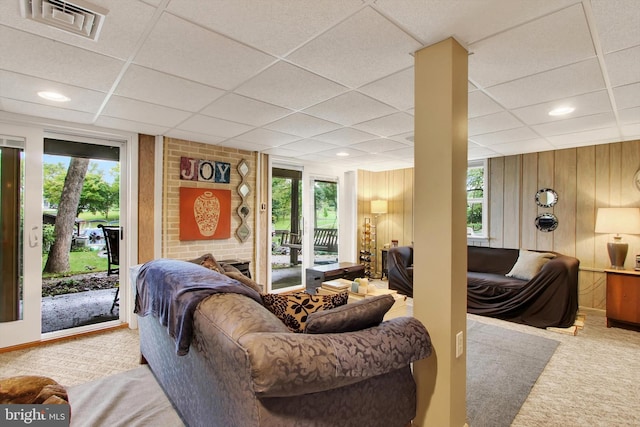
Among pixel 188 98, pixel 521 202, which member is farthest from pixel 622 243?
pixel 188 98

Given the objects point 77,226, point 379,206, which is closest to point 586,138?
point 379,206

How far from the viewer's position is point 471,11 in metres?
1.46

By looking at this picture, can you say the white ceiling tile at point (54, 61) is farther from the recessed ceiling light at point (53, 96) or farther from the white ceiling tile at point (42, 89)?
the recessed ceiling light at point (53, 96)

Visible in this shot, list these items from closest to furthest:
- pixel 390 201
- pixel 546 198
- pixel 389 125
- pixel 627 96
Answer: pixel 627 96 < pixel 389 125 < pixel 546 198 < pixel 390 201

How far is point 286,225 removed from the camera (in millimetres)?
5879

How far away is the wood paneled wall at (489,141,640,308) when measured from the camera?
13.3 ft

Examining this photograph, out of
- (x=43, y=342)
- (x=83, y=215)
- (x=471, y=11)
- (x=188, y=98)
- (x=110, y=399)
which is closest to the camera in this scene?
(x=471, y=11)

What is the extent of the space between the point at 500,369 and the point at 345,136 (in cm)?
283

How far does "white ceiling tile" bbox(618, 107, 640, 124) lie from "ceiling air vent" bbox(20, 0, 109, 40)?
13.1ft

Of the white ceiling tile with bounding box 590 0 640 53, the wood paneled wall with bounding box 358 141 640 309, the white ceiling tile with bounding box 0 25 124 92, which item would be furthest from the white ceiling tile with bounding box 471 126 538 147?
the white ceiling tile with bounding box 0 25 124 92

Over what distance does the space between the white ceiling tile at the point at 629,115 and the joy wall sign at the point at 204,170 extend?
437cm

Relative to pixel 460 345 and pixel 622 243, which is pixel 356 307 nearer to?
pixel 460 345

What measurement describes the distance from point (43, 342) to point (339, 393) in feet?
11.4

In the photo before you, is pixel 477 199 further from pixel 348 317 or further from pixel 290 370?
pixel 290 370
